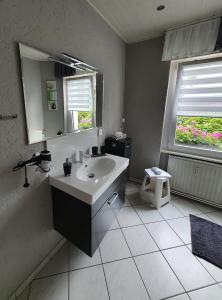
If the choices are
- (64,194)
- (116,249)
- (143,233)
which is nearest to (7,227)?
(64,194)

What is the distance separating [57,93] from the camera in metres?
1.33

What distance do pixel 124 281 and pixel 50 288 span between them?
1.97 ft

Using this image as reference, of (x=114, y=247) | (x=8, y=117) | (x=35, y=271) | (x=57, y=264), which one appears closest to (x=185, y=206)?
(x=114, y=247)

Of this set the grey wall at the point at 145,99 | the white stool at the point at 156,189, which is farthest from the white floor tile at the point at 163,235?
the grey wall at the point at 145,99

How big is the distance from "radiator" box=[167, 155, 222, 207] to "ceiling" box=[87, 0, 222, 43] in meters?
1.76

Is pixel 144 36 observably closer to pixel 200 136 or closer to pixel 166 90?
pixel 166 90

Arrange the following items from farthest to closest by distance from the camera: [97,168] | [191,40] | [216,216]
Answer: [216,216], [191,40], [97,168]

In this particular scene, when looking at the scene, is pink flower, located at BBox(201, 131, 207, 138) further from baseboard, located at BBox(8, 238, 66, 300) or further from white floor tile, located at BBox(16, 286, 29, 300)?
white floor tile, located at BBox(16, 286, 29, 300)

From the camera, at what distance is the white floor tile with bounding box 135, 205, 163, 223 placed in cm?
194

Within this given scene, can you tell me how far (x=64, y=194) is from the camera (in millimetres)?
1236

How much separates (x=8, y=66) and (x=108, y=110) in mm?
1433

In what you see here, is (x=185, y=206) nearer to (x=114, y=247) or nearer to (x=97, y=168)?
(x=114, y=247)

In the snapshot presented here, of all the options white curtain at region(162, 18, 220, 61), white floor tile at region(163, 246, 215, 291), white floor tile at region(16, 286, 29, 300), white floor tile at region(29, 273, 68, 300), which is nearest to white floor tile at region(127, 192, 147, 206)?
white floor tile at region(163, 246, 215, 291)

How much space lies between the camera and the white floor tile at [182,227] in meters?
1.67
